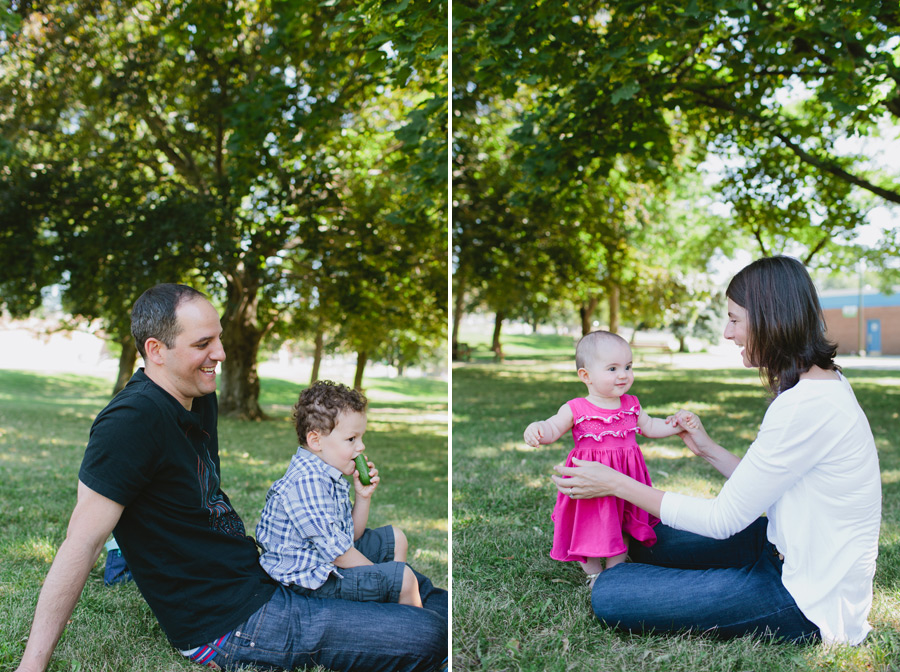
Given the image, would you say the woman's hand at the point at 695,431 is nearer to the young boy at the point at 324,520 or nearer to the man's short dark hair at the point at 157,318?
the young boy at the point at 324,520

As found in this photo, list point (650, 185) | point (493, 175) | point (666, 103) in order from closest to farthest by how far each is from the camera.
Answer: point (666, 103) < point (493, 175) < point (650, 185)

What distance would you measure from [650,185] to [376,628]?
16.8m

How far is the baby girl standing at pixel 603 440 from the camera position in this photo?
10.7 feet

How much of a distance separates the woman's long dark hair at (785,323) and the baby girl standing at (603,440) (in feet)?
2.04

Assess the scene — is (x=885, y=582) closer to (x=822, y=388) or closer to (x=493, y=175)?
(x=822, y=388)

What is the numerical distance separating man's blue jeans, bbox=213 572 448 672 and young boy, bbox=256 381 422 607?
0.53 feet

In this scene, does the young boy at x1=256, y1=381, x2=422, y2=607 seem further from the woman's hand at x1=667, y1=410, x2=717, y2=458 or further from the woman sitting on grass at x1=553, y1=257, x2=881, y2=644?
the woman's hand at x1=667, y1=410, x2=717, y2=458

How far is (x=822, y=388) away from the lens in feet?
8.36

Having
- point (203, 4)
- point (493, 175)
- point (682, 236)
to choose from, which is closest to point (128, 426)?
point (203, 4)

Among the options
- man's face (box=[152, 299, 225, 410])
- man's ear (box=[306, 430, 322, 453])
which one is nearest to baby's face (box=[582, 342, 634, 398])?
man's ear (box=[306, 430, 322, 453])

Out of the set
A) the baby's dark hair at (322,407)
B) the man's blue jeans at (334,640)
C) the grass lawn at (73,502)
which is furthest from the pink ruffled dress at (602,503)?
the grass lawn at (73,502)

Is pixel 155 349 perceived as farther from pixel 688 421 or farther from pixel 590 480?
pixel 688 421

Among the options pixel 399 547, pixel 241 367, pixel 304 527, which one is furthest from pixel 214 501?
pixel 241 367

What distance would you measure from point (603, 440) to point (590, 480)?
0.56 metres
